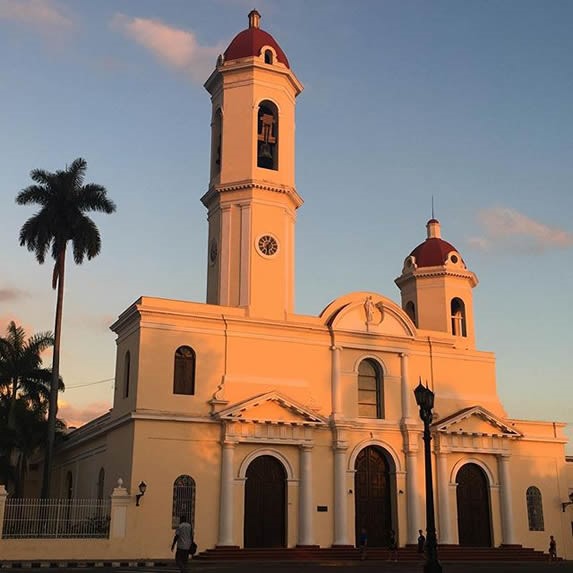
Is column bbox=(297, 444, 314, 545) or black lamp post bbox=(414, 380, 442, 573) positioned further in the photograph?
column bbox=(297, 444, 314, 545)

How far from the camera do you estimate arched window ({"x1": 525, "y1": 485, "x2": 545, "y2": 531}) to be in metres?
35.8

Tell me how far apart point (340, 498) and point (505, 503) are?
7.85m

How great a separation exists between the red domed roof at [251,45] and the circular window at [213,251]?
27.4 ft

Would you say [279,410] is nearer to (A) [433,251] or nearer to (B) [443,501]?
(B) [443,501]

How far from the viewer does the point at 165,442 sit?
97.9 feet

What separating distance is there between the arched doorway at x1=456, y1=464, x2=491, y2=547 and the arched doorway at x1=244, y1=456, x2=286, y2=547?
795 cm

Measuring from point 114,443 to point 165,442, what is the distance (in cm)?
324

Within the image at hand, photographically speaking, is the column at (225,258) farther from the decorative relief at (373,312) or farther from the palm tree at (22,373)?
the palm tree at (22,373)

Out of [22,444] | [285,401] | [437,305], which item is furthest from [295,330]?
[22,444]

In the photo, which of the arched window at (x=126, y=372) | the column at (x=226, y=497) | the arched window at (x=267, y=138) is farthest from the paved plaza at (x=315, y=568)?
the arched window at (x=267, y=138)

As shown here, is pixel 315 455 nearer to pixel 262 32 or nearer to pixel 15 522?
pixel 15 522

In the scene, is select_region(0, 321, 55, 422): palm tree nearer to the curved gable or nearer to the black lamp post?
the curved gable

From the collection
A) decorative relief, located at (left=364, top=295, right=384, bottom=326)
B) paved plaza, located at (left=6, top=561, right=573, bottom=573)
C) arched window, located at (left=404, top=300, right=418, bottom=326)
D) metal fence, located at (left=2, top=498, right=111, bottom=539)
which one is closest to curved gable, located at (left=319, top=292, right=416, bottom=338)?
decorative relief, located at (left=364, top=295, right=384, bottom=326)

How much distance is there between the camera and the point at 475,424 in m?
35.2
